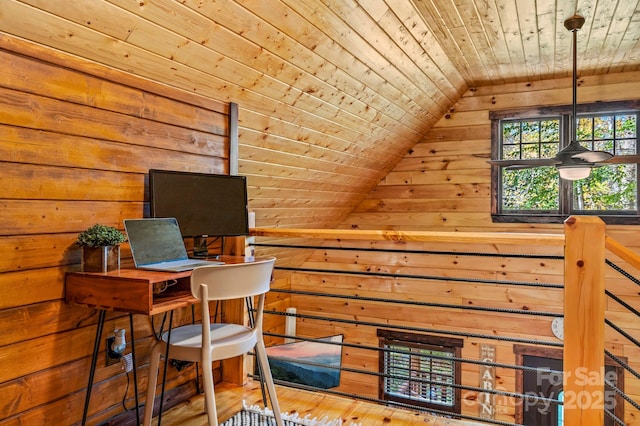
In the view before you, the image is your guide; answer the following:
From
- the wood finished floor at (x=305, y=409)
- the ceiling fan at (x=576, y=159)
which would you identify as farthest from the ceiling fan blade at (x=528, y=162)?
the wood finished floor at (x=305, y=409)

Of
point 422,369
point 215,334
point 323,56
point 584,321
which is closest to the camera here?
point 584,321

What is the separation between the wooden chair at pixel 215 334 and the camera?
1602mm

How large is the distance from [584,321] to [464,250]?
117 inches

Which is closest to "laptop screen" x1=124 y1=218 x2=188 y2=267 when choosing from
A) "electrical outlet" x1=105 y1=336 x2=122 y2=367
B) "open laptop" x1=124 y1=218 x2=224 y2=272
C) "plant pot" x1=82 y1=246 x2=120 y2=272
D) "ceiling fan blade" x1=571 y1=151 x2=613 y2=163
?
"open laptop" x1=124 y1=218 x2=224 y2=272

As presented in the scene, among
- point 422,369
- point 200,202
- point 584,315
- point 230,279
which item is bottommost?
point 422,369

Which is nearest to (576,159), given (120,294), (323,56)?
(323,56)

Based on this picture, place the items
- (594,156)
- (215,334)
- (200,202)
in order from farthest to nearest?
(594,156), (200,202), (215,334)

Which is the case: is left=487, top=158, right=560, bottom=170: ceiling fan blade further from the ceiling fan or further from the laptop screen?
the laptop screen

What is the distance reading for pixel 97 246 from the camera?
5.78ft

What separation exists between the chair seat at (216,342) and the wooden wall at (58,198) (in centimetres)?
40

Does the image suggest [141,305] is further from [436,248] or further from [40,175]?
[436,248]

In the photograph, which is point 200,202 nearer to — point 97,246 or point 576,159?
point 97,246

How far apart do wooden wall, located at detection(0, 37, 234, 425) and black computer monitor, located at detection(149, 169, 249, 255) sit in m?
0.11

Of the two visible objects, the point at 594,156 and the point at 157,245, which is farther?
the point at 594,156
